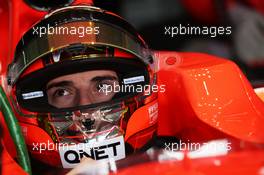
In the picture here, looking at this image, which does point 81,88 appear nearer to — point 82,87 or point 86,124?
point 82,87

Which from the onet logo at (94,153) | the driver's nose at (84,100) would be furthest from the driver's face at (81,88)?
the onet logo at (94,153)

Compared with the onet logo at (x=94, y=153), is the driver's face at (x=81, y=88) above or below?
above

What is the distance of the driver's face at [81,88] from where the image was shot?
1.30m

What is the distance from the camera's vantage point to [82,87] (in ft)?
4.26

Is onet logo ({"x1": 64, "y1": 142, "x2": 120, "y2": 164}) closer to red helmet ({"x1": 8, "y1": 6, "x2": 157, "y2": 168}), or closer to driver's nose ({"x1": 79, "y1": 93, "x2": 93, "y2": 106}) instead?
A: red helmet ({"x1": 8, "y1": 6, "x2": 157, "y2": 168})

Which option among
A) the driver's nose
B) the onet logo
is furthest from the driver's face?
the onet logo

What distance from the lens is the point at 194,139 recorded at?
4.63 feet

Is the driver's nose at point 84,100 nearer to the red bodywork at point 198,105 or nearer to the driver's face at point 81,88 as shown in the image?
the driver's face at point 81,88

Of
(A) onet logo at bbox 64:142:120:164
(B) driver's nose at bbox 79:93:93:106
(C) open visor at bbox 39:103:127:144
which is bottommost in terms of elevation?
(A) onet logo at bbox 64:142:120:164

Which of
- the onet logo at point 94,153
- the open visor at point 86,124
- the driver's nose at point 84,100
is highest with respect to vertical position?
the driver's nose at point 84,100

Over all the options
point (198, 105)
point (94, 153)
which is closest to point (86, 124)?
point (94, 153)

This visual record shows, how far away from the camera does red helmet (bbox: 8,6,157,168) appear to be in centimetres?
125

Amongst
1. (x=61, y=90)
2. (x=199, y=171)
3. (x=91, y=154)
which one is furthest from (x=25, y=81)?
(x=199, y=171)

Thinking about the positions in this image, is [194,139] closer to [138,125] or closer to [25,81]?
[138,125]
